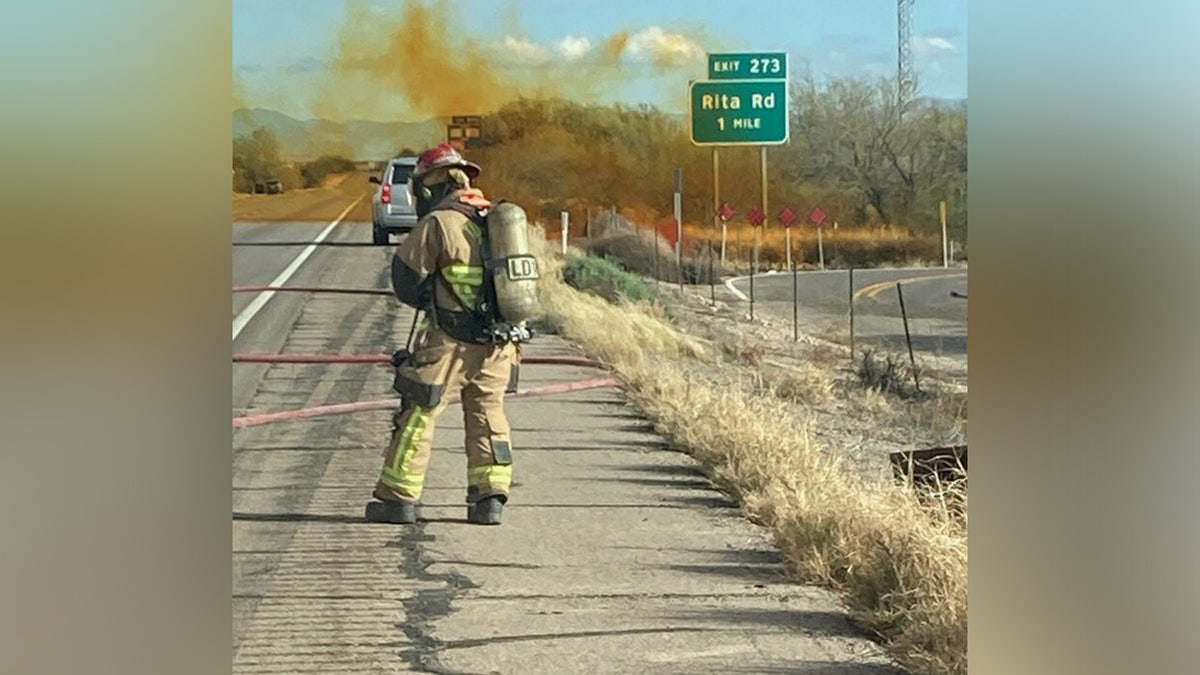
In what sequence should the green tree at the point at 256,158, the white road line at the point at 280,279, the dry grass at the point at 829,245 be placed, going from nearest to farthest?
the green tree at the point at 256,158 → the white road line at the point at 280,279 → the dry grass at the point at 829,245

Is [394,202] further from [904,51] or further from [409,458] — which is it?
[904,51]

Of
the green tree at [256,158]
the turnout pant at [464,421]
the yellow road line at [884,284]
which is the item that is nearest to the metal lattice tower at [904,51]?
the yellow road line at [884,284]

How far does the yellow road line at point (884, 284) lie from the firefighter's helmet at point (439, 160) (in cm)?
136

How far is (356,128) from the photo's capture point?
15.0ft

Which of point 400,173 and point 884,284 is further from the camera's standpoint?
point 884,284

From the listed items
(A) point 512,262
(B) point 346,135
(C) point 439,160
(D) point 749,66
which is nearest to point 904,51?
(D) point 749,66

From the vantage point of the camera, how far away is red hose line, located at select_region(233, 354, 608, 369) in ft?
15.1

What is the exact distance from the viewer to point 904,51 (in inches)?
184

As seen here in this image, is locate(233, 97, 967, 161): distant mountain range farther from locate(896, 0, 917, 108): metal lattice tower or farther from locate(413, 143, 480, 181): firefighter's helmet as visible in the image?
locate(896, 0, 917, 108): metal lattice tower

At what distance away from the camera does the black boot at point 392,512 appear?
15.3 feet

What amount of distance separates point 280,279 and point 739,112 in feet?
5.26

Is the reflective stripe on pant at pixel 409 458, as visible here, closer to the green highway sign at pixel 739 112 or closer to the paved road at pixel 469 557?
the paved road at pixel 469 557
